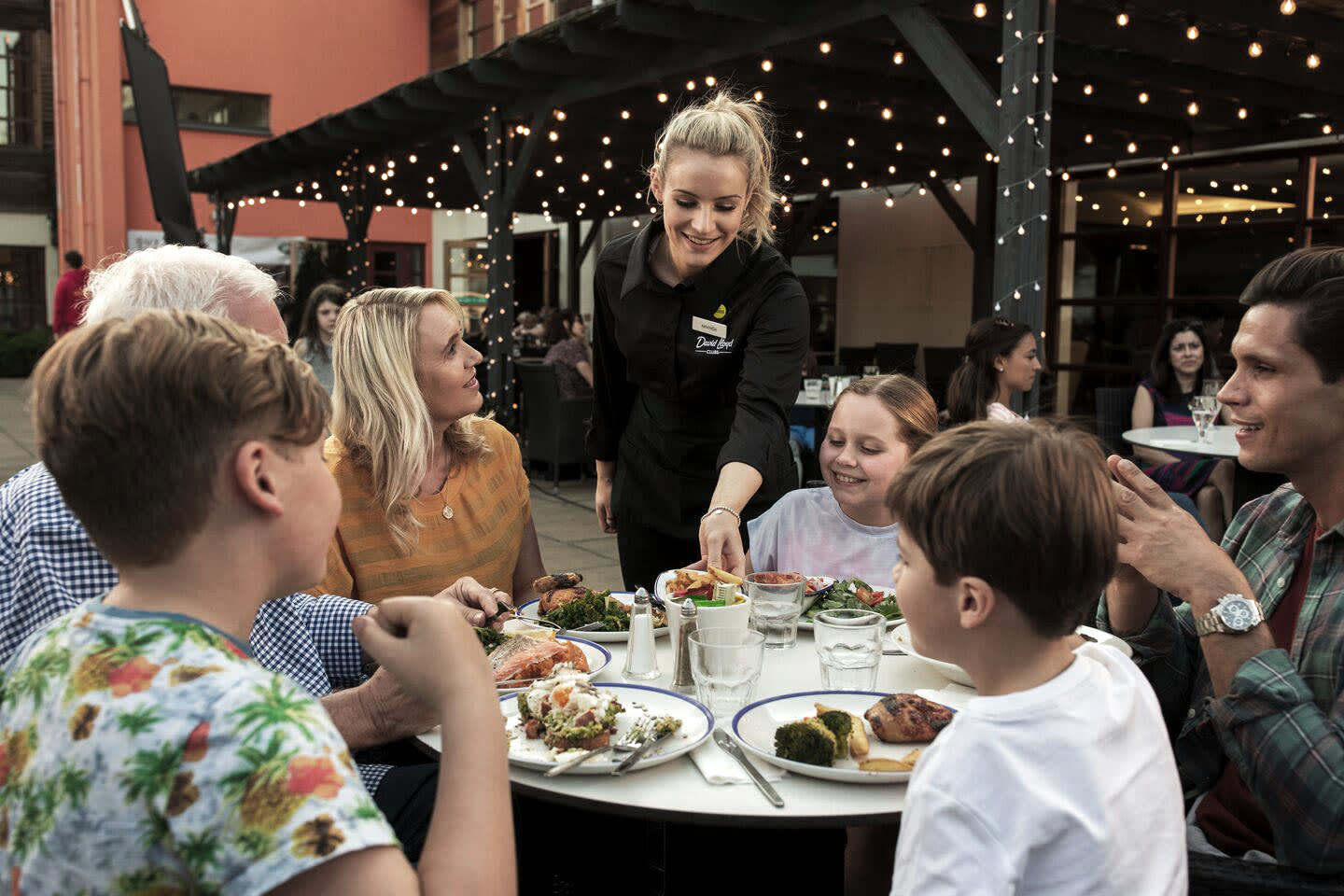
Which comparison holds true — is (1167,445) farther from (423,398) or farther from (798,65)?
(798,65)

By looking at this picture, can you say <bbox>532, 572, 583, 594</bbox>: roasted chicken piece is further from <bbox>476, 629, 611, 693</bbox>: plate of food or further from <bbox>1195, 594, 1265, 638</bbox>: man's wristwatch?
<bbox>1195, 594, 1265, 638</bbox>: man's wristwatch

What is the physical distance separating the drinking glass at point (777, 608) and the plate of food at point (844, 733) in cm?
28

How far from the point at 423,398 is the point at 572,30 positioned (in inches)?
241

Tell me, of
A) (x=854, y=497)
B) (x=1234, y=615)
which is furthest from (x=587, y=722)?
(x=854, y=497)

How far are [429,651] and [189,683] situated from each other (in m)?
0.26

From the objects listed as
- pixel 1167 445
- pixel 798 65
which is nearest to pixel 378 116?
pixel 798 65

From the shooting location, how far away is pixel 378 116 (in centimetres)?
1110

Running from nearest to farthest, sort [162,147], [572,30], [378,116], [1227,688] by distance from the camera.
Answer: [1227,688] → [162,147] → [572,30] → [378,116]

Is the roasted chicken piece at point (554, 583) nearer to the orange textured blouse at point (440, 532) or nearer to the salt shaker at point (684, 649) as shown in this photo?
the orange textured blouse at point (440, 532)

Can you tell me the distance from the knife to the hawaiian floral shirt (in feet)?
1.88

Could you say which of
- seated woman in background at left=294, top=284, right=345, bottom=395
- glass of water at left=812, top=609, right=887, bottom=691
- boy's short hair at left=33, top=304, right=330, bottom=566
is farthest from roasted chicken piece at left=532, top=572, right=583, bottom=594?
seated woman in background at left=294, top=284, right=345, bottom=395

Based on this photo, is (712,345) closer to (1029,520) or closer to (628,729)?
(628,729)

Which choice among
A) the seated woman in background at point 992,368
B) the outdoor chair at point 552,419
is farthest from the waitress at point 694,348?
the outdoor chair at point 552,419

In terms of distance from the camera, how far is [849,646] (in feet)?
5.68
